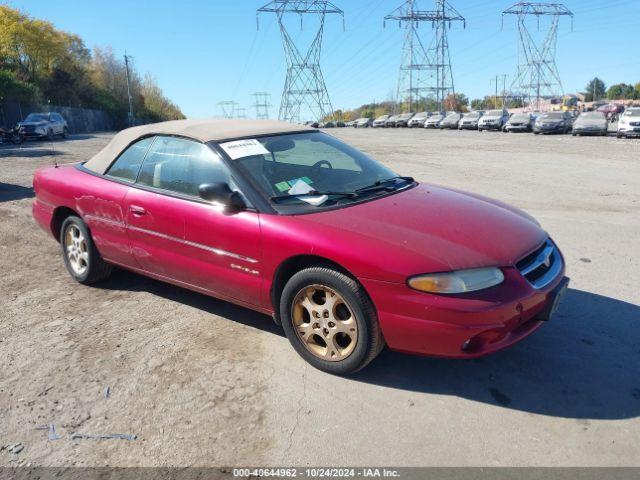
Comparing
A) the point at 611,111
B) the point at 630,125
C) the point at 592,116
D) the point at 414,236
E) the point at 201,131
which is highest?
the point at 201,131

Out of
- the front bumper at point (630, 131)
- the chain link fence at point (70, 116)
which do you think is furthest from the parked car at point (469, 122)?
the chain link fence at point (70, 116)

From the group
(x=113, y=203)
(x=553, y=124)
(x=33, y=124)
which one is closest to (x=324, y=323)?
(x=113, y=203)

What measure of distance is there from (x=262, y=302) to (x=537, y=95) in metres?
74.7

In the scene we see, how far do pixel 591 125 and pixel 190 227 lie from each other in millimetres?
30666

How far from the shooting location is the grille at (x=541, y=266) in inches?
122

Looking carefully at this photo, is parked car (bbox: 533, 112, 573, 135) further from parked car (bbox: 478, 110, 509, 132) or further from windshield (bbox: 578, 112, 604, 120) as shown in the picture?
parked car (bbox: 478, 110, 509, 132)

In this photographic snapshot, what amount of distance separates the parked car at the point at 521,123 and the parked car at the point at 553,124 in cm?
223

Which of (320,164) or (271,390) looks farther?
(320,164)

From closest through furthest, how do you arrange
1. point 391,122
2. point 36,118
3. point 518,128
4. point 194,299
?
point 194,299
point 36,118
point 518,128
point 391,122

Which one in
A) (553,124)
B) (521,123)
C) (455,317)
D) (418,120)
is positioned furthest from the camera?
(418,120)

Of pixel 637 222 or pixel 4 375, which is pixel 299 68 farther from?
pixel 4 375

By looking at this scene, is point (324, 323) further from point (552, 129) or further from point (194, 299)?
point (552, 129)

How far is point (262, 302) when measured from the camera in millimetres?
3496

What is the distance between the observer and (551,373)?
3.19 m
